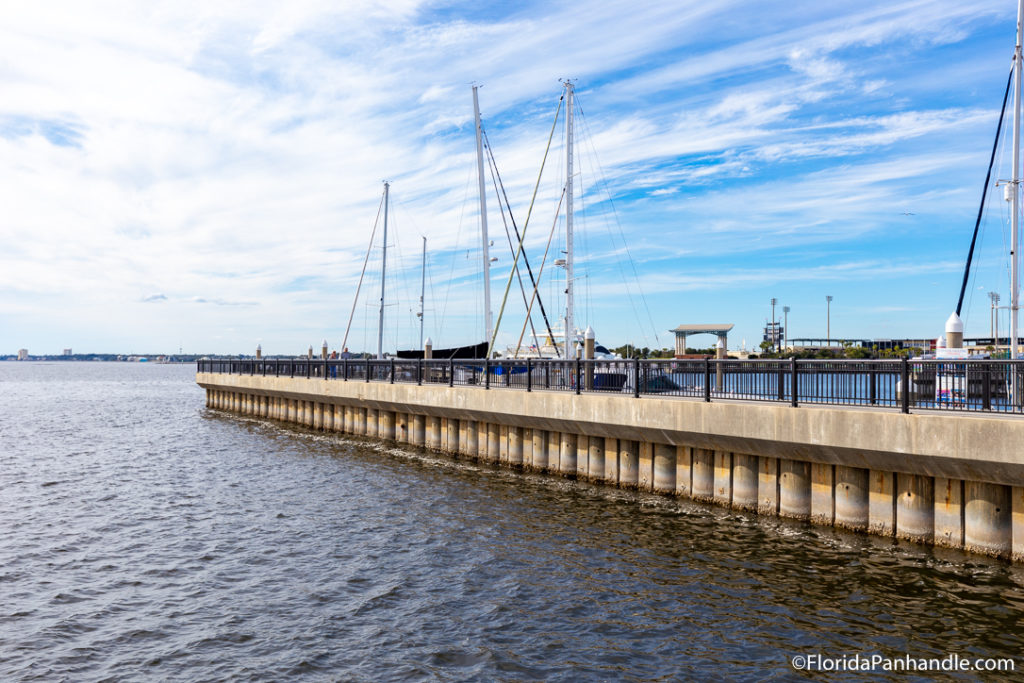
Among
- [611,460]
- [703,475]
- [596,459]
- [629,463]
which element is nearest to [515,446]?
[596,459]

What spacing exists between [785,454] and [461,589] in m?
7.52

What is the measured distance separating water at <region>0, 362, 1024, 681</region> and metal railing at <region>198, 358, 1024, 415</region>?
2821 mm

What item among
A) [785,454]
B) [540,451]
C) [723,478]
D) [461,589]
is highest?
[785,454]

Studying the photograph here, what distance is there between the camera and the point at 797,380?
47.4 ft

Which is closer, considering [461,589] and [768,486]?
[461,589]

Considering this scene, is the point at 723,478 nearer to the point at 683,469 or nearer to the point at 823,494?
the point at 683,469

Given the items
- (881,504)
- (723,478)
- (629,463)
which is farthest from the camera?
(629,463)

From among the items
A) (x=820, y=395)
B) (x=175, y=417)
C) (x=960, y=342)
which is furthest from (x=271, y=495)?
(x=175, y=417)

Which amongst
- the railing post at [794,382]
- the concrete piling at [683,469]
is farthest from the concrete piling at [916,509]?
the concrete piling at [683,469]

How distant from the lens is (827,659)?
845 cm

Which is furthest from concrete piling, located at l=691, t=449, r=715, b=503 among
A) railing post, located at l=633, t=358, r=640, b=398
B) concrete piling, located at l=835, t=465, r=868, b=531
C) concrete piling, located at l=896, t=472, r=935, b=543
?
concrete piling, located at l=896, t=472, r=935, b=543

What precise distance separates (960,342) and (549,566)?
11234mm

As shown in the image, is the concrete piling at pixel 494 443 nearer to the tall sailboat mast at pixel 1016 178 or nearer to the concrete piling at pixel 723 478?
the concrete piling at pixel 723 478

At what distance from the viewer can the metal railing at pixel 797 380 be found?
12336 mm
